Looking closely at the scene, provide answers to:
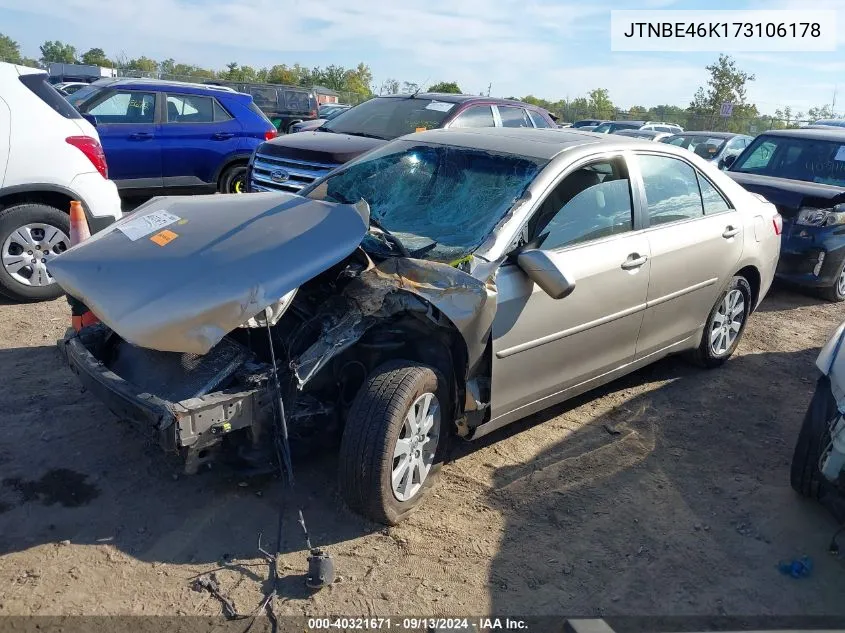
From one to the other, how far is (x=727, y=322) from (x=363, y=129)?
5.14 meters

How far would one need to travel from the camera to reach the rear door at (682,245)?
4414 millimetres

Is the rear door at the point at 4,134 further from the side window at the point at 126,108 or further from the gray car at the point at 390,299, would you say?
the side window at the point at 126,108

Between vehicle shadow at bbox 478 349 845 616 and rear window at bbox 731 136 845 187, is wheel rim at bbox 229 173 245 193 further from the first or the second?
vehicle shadow at bbox 478 349 845 616

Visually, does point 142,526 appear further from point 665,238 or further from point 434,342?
point 665,238

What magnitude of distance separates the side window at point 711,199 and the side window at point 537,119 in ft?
17.2

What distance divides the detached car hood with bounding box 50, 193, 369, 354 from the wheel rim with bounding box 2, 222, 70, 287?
8.71 ft

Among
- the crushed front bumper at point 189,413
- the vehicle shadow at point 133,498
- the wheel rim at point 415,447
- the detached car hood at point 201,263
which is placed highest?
the detached car hood at point 201,263

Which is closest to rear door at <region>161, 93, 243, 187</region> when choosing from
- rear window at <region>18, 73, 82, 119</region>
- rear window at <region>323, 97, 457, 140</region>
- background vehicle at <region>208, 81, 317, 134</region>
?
rear window at <region>323, 97, 457, 140</region>

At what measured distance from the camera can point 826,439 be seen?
3531 mm

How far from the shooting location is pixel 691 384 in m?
5.20

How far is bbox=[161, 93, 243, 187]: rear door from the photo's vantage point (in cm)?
954

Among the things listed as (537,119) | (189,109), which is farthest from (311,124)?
(537,119)

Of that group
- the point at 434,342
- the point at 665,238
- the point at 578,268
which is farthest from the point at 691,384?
the point at 434,342

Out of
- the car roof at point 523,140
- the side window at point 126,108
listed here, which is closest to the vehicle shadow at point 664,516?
the car roof at point 523,140
